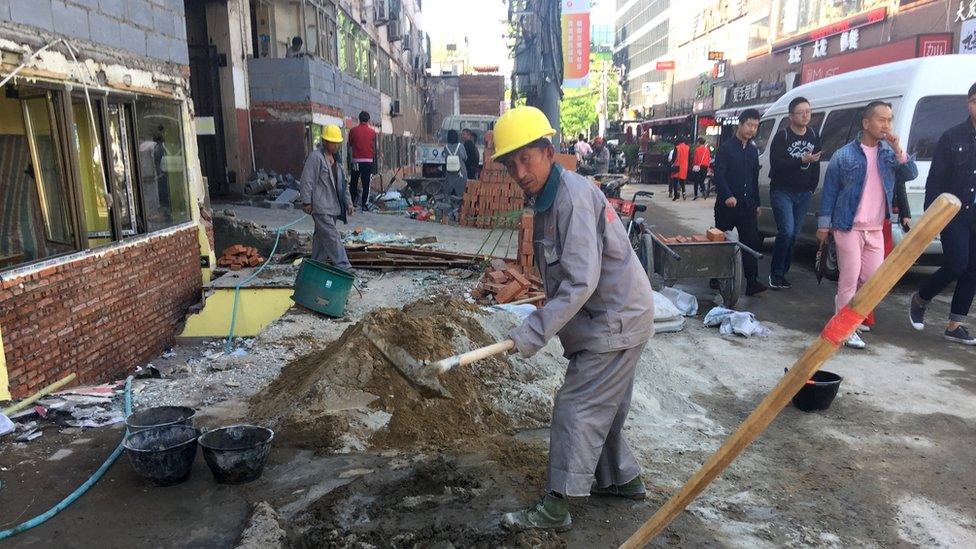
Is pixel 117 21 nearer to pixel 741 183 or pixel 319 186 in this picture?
pixel 319 186

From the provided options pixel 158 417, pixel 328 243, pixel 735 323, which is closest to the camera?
pixel 158 417

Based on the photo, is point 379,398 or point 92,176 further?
point 92,176

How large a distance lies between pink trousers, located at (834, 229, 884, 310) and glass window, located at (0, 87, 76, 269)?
6634 mm

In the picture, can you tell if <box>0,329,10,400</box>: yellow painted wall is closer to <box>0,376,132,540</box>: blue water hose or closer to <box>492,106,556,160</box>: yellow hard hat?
<box>0,376,132,540</box>: blue water hose

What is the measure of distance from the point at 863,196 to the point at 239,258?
24.9 feet

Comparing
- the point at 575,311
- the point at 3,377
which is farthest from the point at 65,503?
the point at 575,311

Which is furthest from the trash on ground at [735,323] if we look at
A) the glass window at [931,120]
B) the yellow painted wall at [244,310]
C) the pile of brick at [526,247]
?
the yellow painted wall at [244,310]

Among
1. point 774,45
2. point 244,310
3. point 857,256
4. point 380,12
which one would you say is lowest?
point 244,310

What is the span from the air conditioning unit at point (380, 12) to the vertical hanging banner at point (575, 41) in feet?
55.5

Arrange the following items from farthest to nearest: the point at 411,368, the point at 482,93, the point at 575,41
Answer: the point at 482,93 → the point at 575,41 → the point at 411,368

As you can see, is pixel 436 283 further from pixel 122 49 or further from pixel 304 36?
pixel 304 36

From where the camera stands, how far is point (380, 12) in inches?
1040

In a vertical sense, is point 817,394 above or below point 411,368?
below

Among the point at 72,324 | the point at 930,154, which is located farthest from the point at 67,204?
the point at 930,154
